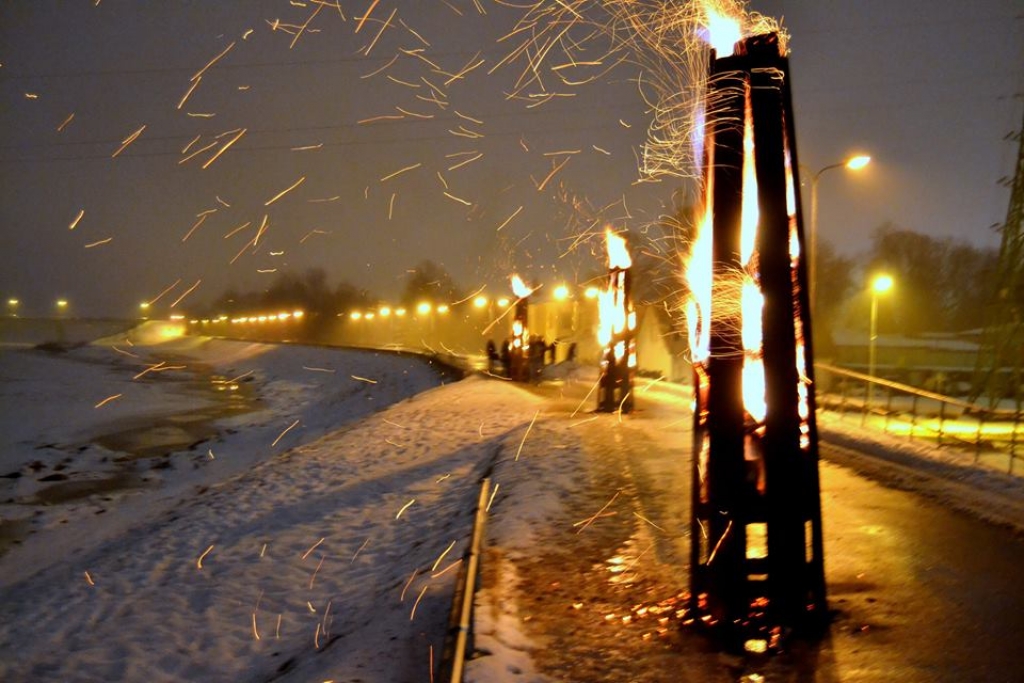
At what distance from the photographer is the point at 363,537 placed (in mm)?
12047

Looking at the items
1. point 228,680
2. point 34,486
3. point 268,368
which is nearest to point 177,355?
point 268,368

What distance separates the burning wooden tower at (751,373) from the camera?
6.05m

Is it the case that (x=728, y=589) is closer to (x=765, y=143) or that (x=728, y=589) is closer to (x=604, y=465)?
(x=765, y=143)

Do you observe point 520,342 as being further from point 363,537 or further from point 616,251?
point 363,537

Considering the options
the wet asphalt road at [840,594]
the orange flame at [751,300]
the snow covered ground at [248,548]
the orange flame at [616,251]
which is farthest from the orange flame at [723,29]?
the orange flame at [616,251]

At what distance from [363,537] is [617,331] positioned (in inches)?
311

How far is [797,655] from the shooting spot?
579 cm

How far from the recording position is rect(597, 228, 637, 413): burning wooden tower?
1722cm

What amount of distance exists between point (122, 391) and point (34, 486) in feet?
83.6

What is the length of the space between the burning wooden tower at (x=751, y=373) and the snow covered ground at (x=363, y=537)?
76cm

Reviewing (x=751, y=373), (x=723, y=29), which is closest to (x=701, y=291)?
(x=751, y=373)

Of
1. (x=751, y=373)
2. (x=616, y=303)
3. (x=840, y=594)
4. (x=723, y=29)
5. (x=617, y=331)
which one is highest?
(x=723, y=29)

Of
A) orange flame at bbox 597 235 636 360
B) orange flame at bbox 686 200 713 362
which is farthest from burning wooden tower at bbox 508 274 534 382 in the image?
orange flame at bbox 686 200 713 362

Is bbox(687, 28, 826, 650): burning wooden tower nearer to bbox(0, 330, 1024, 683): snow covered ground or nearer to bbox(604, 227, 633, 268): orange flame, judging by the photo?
bbox(0, 330, 1024, 683): snow covered ground
